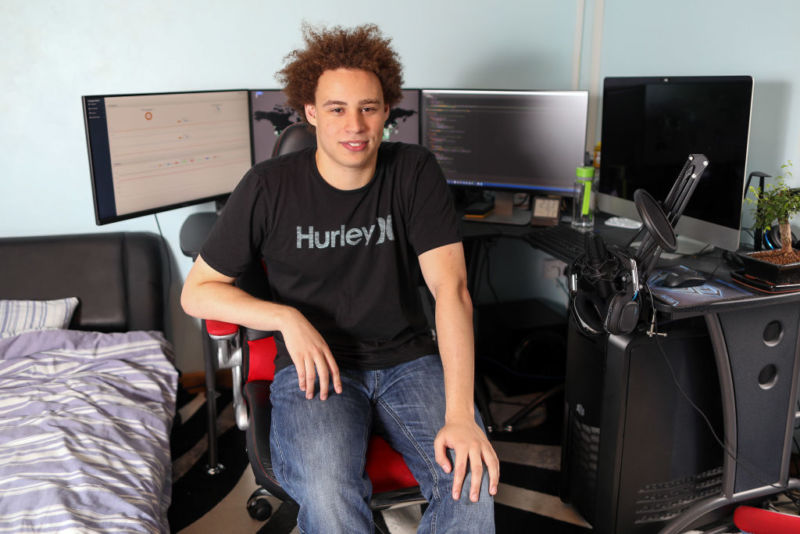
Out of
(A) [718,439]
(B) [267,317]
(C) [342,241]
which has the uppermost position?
(C) [342,241]

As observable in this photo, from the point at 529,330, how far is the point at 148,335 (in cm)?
134

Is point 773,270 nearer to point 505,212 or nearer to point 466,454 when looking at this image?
point 466,454

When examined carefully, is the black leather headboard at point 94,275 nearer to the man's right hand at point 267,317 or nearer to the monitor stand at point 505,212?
the man's right hand at point 267,317

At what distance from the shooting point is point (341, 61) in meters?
1.50

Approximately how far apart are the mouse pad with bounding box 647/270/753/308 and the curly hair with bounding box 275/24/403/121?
0.75 metres

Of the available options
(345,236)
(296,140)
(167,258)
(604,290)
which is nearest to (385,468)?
(345,236)

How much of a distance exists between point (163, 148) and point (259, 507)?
1.11 m

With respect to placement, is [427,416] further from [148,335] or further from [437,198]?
[148,335]

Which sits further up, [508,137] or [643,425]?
[508,137]

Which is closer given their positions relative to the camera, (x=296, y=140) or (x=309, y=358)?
(x=309, y=358)

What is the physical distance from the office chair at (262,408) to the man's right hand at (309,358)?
175 millimetres

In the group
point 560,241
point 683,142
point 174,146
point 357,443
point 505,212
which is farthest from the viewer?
point 505,212

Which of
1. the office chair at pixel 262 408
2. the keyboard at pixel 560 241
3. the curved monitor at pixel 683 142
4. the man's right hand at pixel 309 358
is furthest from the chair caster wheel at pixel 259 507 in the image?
the curved monitor at pixel 683 142

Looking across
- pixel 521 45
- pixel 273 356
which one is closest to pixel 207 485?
pixel 273 356
